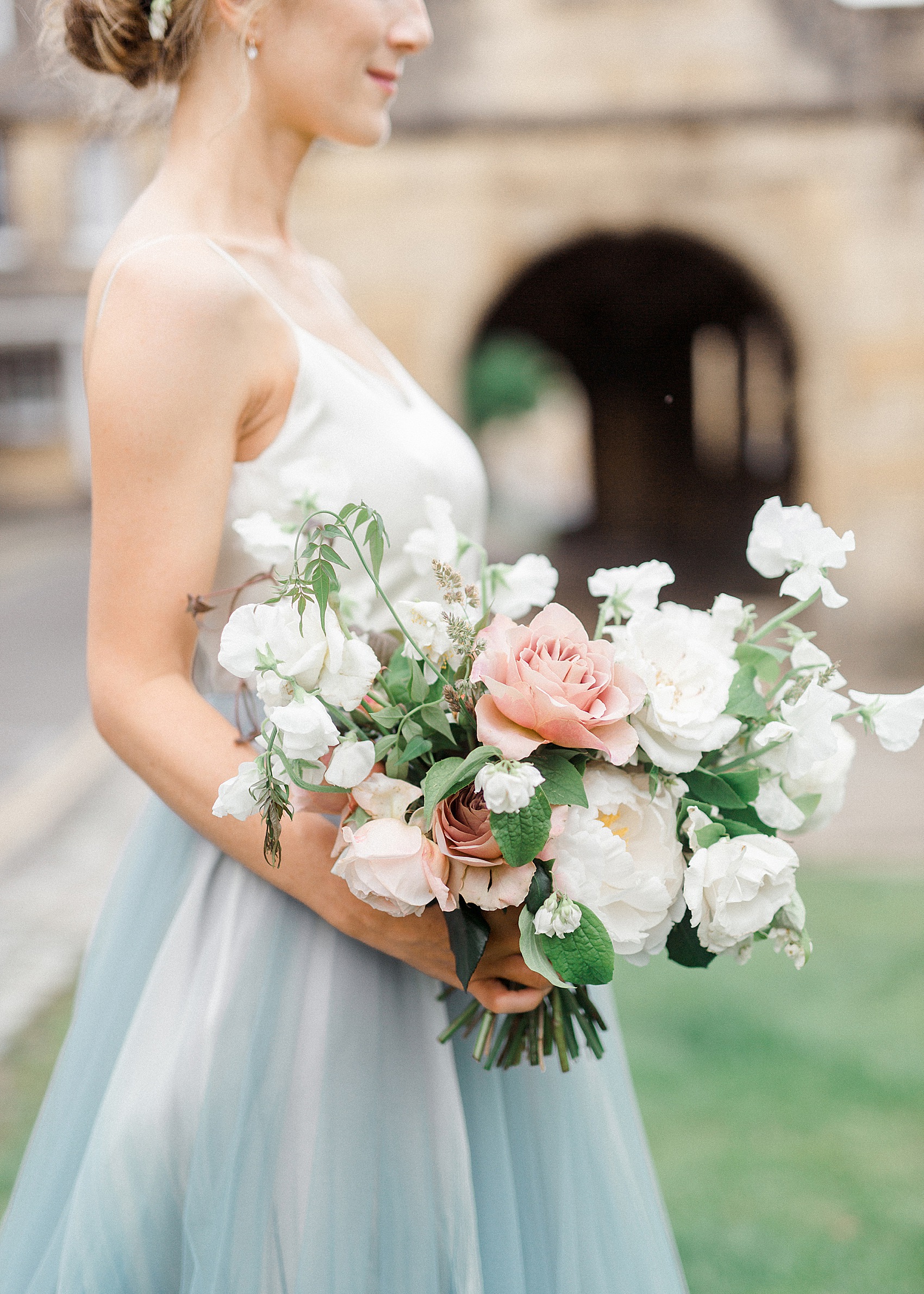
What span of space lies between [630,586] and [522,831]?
0.38 m

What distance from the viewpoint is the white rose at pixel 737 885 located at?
1.28 m

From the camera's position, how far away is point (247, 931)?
1.56m

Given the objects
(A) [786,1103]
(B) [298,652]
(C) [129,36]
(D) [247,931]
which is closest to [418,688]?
(B) [298,652]

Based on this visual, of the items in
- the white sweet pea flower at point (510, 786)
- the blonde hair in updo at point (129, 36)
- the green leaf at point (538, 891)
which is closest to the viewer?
the white sweet pea flower at point (510, 786)

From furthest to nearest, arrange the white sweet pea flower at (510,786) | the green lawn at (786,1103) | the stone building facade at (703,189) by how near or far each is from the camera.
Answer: the stone building facade at (703,189), the green lawn at (786,1103), the white sweet pea flower at (510,786)

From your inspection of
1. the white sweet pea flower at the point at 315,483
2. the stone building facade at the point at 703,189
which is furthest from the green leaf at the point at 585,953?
the stone building facade at the point at 703,189

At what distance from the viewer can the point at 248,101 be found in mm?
1685

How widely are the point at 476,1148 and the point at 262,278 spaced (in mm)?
1164

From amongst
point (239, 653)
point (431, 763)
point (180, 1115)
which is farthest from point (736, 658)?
point (180, 1115)

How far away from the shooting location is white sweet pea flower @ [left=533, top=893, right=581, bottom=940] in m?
1.23

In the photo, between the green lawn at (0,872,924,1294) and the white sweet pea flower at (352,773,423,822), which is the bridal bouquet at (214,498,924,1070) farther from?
the green lawn at (0,872,924,1294)

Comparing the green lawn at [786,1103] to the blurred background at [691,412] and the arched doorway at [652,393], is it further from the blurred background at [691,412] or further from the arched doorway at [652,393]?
the arched doorway at [652,393]

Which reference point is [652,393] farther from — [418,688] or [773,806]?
[418,688]

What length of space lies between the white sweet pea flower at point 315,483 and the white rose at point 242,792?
0.36m
